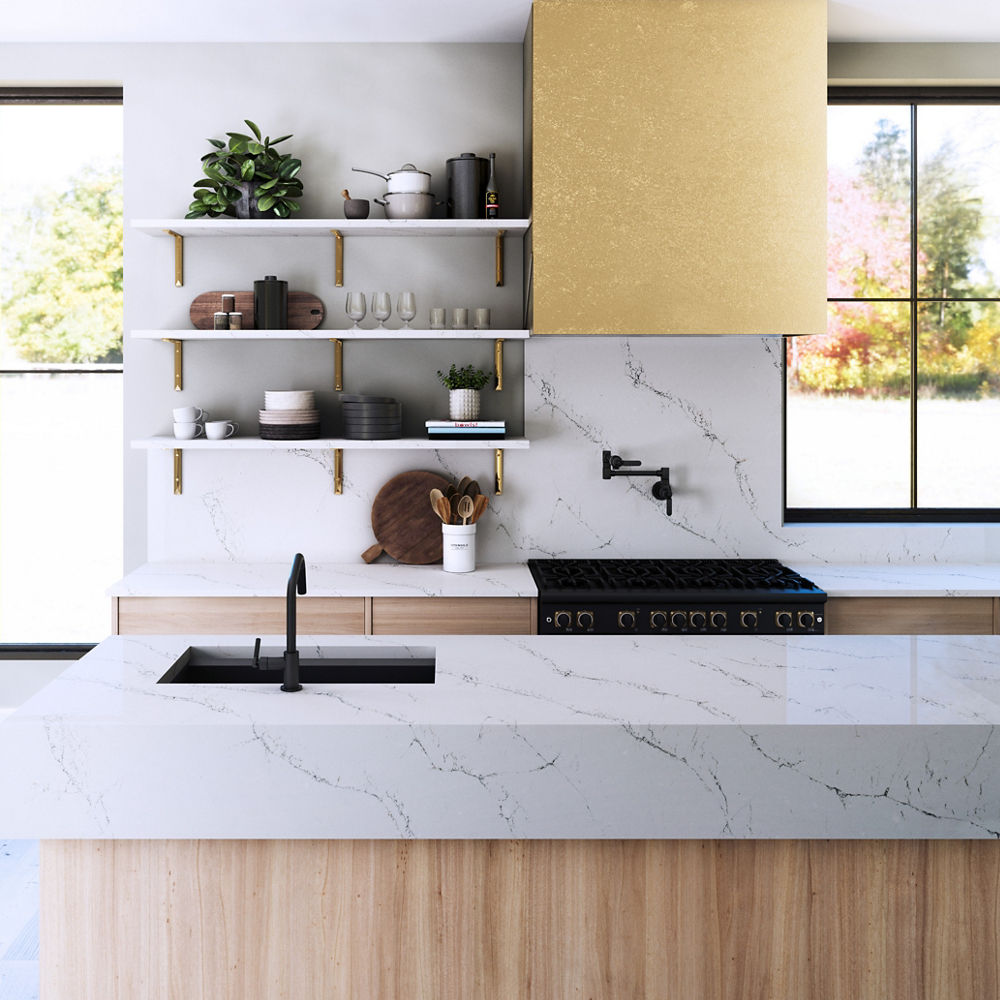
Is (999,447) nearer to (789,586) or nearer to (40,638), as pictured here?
(789,586)

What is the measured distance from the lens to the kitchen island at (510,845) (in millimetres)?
1806

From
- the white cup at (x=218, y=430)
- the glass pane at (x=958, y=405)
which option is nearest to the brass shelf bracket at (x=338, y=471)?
the white cup at (x=218, y=430)

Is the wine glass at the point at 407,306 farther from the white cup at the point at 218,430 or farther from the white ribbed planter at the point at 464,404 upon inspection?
the white cup at the point at 218,430

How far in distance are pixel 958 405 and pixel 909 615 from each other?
1.11 metres

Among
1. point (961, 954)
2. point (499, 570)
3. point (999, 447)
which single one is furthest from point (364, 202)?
point (961, 954)

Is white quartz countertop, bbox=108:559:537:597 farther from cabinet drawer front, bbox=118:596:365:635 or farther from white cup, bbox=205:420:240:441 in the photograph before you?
white cup, bbox=205:420:240:441

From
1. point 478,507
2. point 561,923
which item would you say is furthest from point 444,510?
point 561,923

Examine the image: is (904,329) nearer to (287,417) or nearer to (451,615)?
(451,615)

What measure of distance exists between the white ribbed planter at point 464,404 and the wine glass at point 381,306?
1.27 ft

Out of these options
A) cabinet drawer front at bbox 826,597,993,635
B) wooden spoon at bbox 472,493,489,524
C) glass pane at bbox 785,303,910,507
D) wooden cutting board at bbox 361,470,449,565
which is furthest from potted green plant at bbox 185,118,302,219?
cabinet drawer front at bbox 826,597,993,635

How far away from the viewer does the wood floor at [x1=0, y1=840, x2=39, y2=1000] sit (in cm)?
264

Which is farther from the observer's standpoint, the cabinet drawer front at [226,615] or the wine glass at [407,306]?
the wine glass at [407,306]

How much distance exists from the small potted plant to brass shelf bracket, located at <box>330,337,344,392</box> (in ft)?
1.46

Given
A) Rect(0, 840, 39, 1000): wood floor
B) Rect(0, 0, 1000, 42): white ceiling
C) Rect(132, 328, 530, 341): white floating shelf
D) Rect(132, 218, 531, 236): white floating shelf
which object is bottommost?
Rect(0, 840, 39, 1000): wood floor
